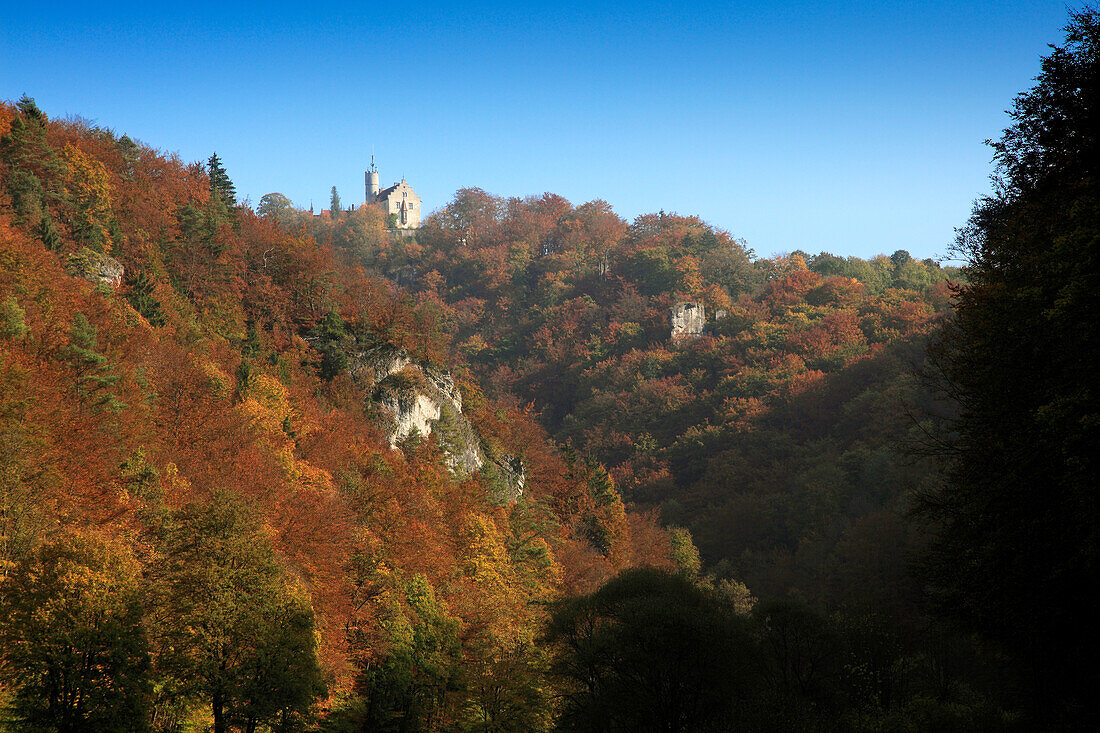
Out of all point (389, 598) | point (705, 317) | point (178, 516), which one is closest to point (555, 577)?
point (389, 598)

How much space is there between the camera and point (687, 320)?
91938 mm

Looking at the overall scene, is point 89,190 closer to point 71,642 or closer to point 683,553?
point 71,642

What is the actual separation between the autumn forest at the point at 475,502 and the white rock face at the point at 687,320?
45.3 feet

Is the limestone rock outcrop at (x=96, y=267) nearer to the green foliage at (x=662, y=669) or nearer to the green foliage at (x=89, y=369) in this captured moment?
the green foliage at (x=89, y=369)

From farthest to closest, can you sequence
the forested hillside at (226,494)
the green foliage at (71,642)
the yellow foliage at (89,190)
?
the yellow foliage at (89,190), the forested hillside at (226,494), the green foliage at (71,642)

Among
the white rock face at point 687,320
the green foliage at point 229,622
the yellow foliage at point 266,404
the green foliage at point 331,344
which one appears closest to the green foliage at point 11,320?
the green foliage at point 229,622

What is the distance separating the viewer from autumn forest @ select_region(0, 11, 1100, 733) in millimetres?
15875

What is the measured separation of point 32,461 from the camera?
70.0 feet

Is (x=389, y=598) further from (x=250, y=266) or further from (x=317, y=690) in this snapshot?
(x=250, y=266)

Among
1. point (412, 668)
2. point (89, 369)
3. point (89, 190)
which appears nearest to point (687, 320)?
point (89, 190)

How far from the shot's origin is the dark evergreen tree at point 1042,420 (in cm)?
1305

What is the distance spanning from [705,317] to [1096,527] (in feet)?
269

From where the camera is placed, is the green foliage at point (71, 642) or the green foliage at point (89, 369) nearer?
the green foliage at point (71, 642)

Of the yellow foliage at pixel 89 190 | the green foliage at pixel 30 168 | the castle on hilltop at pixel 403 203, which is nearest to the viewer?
the green foliage at pixel 30 168
